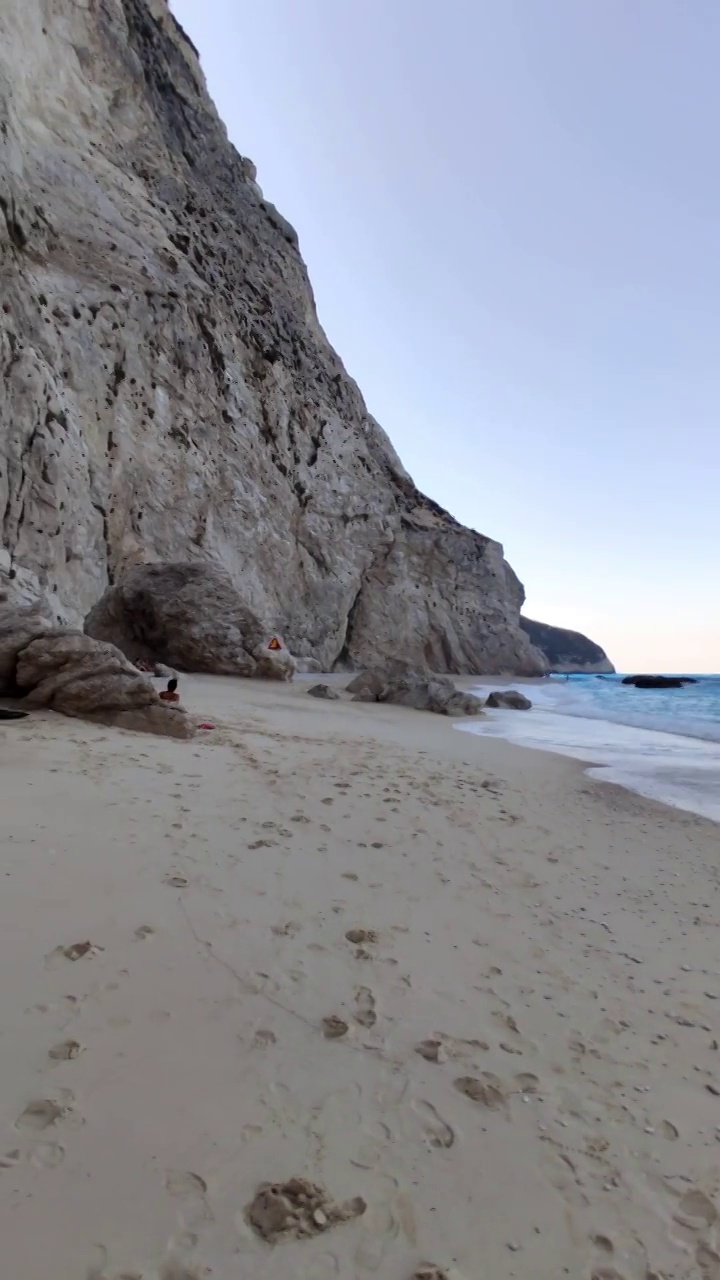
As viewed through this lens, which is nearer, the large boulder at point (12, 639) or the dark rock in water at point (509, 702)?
the large boulder at point (12, 639)

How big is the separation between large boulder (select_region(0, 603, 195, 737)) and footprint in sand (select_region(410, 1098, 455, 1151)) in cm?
568

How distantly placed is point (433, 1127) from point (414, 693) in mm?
14841

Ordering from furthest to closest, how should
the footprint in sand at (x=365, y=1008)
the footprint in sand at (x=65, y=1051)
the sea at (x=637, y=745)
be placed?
the sea at (x=637, y=745) < the footprint in sand at (x=365, y=1008) < the footprint in sand at (x=65, y=1051)

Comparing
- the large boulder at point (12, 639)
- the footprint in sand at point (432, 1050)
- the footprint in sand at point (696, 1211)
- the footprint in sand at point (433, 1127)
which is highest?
the large boulder at point (12, 639)

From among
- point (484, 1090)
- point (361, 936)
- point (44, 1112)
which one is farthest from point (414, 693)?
point (44, 1112)

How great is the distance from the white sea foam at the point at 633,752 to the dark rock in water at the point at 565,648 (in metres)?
101

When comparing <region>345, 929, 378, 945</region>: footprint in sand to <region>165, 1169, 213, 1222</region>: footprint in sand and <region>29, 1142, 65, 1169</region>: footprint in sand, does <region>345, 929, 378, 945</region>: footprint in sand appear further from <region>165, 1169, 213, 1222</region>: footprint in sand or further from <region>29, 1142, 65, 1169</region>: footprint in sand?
<region>29, 1142, 65, 1169</region>: footprint in sand

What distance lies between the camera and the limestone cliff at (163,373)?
61.2 ft

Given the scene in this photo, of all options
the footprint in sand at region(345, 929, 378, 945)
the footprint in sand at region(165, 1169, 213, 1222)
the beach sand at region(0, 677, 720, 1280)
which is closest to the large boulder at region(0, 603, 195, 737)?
the beach sand at region(0, 677, 720, 1280)

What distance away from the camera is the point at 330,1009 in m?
2.51

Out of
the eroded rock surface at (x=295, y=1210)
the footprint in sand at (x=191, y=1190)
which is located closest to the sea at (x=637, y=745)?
the eroded rock surface at (x=295, y=1210)

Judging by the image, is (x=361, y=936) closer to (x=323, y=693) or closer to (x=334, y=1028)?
(x=334, y=1028)

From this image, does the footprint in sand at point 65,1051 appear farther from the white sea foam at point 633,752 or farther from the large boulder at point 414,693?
the large boulder at point 414,693

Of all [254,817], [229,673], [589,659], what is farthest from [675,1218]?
[589,659]
